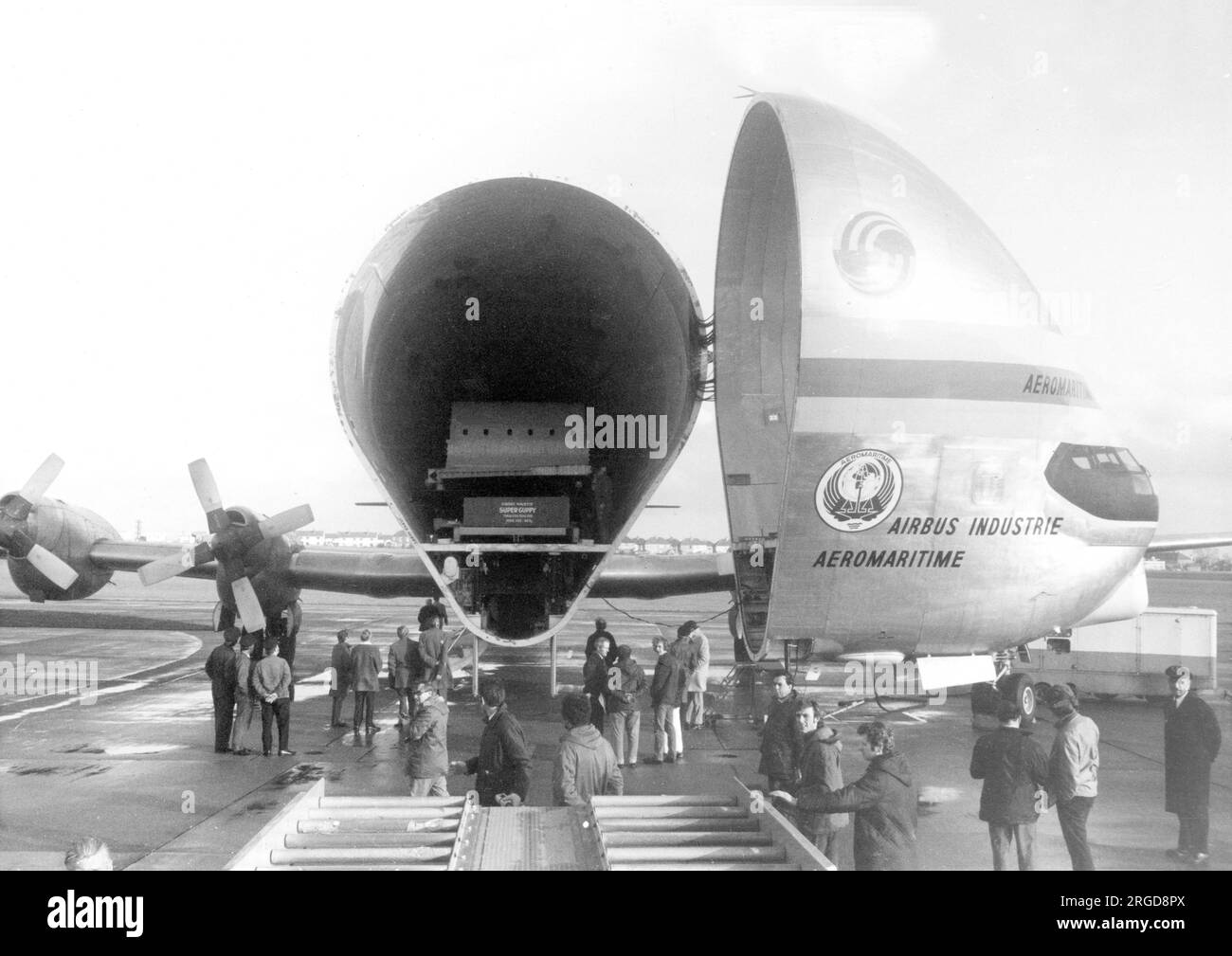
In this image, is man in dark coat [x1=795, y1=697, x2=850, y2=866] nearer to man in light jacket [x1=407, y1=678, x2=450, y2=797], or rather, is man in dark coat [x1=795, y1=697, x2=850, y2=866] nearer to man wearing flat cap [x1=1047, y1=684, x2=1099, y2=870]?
man wearing flat cap [x1=1047, y1=684, x2=1099, y2=870]

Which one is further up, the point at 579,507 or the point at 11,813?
the point at 579,507

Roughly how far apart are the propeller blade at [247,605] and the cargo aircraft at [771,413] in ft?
0.17

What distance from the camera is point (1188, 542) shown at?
14.7m

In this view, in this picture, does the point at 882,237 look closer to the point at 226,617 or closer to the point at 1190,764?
the point at 1190,764

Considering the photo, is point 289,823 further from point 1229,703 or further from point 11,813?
point 1229,703

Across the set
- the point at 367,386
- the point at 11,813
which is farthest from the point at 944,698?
the point at 11,813

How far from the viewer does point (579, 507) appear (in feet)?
39.1

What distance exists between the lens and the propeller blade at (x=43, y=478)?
46.6 ft

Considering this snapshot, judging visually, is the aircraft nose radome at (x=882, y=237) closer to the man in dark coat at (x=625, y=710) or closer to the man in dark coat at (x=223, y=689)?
the man in dark coat at (x=625, y=710)

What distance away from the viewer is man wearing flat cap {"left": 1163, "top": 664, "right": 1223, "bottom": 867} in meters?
6.59

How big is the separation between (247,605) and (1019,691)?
9.51m

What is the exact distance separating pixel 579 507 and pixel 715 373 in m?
3.55

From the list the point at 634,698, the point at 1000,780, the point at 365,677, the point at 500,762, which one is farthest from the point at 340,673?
the point at 1000,780
